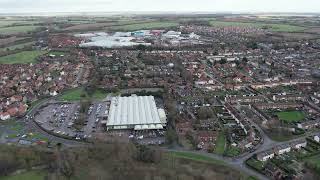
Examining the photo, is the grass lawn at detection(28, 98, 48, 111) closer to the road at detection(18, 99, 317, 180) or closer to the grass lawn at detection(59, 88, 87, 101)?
the grass lawn at detection(59, 88, 87, 101)

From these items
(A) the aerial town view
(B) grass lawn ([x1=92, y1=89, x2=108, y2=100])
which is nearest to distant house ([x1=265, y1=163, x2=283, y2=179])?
(A) the aerial town view

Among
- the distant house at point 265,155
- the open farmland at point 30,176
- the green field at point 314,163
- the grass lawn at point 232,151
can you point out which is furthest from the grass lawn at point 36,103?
the green field at point 314,163

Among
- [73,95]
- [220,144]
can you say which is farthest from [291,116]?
[73,95]

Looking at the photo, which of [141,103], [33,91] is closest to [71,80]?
[33,91]

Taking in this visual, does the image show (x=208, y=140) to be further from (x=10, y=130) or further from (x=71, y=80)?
(x=71, y=80)

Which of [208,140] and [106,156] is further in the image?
[208,140]

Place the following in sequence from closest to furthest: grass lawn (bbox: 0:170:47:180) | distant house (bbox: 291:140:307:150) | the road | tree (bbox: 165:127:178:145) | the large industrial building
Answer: grass lawn (bbox: 0:170:47:180), the road, distant house (bbox: 291:140:307:150), tree (bbox: 165:127:178:145), the large industrial building
